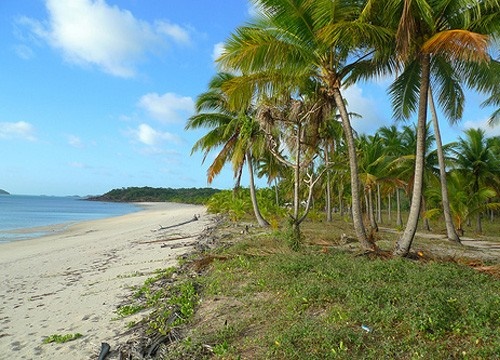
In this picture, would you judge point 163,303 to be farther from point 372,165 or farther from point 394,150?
point 394,150

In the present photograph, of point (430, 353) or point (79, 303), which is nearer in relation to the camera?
point (430, 353)

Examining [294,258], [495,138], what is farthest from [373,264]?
[495,138]

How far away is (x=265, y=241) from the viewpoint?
9641 millimetres

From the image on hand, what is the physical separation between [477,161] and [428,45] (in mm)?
18189

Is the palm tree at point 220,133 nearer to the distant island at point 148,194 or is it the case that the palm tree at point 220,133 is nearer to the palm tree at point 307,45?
the palm tree at point 307,45

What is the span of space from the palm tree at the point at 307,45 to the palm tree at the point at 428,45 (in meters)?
0.60

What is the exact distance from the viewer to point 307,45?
853cm

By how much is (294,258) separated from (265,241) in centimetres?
263

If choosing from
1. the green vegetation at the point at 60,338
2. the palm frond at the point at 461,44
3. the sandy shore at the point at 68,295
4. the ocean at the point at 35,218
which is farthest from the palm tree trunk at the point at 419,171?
the ocean at the point at 35,218

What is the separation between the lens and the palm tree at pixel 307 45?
25.8 feet

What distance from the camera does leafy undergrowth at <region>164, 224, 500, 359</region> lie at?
3596mm

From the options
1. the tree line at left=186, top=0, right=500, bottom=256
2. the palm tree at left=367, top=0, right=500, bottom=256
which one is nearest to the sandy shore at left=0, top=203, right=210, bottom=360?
the tree line at left=186, top=0, right=500, bottom=256

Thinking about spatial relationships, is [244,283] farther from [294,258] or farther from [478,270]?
[478,270]

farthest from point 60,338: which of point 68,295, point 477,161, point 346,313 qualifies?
point 477,161
